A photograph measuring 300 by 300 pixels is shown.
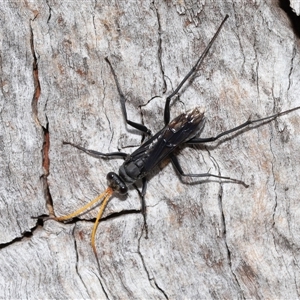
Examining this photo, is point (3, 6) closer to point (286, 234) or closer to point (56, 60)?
point (56, 60)

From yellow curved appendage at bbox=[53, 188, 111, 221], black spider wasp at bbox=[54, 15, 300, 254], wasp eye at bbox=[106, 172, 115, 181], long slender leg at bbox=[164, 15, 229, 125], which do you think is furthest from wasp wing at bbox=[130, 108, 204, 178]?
yellow curved appendage at bbox=[53, 188, 111, 221]

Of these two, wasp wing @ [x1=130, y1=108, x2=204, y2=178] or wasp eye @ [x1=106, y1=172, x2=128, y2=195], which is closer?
wasp eye @ [x1=106, y1=172, x2=128, y2=195]

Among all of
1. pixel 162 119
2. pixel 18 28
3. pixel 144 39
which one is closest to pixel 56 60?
pixel 18 28

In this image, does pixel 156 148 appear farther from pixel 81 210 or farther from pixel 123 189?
pixel 81 210

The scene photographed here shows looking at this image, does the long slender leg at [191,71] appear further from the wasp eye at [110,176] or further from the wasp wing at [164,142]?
the wasp eye at [110,176]

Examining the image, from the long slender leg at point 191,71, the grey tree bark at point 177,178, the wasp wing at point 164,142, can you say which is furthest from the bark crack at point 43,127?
the long slender leg at point 191,71

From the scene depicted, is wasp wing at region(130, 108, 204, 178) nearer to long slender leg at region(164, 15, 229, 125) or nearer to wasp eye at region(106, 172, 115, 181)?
long slender leg at region(164, 15, 229, 125)
